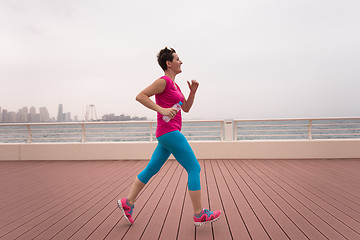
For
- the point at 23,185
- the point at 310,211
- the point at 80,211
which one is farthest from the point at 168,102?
the point at 23,185

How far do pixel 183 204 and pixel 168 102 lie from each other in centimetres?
119

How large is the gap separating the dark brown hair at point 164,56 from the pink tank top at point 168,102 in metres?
0.18

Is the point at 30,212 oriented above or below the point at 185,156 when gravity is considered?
below

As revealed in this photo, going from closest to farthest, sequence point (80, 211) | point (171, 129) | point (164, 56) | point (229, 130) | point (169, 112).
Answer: point (169, 112), point (171, 129), point (164, 56), point (80, 211), point (229, 130)

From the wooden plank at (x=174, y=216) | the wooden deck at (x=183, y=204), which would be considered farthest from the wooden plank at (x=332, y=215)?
the wooden plank at (x=174, y=216)

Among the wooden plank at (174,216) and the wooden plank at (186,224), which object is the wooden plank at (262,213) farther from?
the wooden plank at (174,216)

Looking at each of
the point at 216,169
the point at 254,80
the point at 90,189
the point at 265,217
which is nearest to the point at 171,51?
the point at 265,217

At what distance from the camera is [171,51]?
166 cm

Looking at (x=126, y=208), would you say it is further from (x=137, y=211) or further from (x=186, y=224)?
(x=186, y=224)

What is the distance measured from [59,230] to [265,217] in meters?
1.70

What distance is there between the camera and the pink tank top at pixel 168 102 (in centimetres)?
Answer: 151

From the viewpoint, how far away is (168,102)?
5.13ft

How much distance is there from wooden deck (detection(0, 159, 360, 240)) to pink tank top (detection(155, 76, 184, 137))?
30.4 inches

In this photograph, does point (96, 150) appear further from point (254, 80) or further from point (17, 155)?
point (254, 80)
